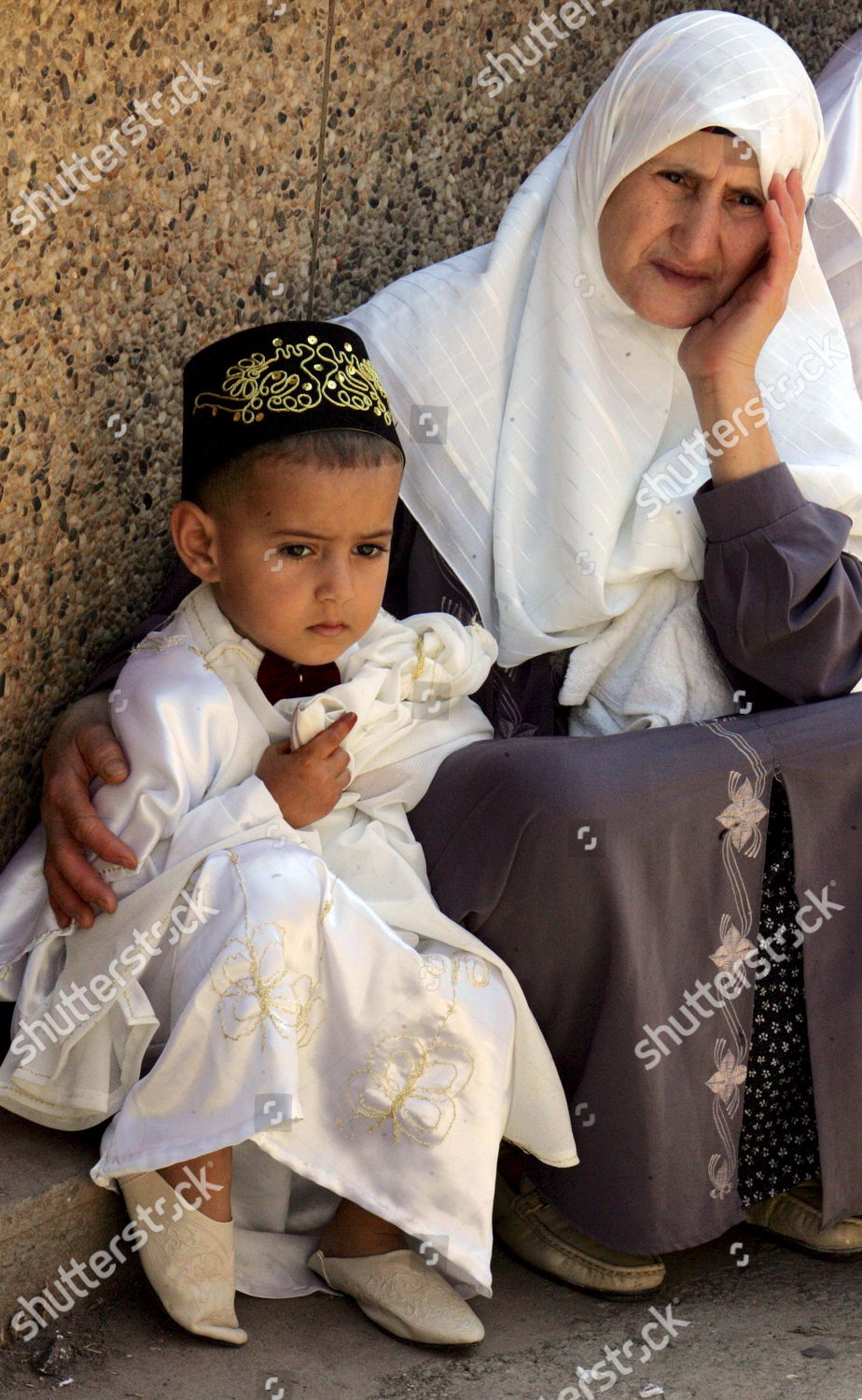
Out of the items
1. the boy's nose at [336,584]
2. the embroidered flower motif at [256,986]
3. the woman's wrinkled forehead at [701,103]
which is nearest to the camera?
the embroidered flower motif at [256,986]

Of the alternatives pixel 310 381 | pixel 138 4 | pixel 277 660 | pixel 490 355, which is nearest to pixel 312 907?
pixel 277 660

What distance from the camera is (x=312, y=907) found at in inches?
78.6

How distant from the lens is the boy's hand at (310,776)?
215cm

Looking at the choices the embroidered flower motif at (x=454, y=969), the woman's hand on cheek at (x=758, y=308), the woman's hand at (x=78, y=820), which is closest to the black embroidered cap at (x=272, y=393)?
the woman's hand at (x=78, y=820)

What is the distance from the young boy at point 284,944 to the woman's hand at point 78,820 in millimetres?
30

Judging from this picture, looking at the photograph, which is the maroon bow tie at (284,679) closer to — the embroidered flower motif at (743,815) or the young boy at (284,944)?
the young boy at (284,944)

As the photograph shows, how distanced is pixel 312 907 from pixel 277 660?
47cm

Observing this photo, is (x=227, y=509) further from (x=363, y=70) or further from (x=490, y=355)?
(x=363, y=70)

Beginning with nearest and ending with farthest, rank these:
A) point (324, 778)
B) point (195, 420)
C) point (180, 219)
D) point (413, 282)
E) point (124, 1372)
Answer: point (124, 1372) → point (324, 778) → point (195, 420) → point (180, 219) → point (413, 282)

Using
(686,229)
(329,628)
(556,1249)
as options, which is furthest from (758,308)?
(556,1249)

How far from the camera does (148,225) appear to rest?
2.58 m

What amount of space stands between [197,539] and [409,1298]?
1.11 m

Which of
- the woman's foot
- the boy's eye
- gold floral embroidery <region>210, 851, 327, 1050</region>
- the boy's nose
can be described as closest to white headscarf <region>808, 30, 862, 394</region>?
the boy's eye

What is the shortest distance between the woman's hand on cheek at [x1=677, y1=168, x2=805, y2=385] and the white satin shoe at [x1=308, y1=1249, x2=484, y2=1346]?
153 centimetres
